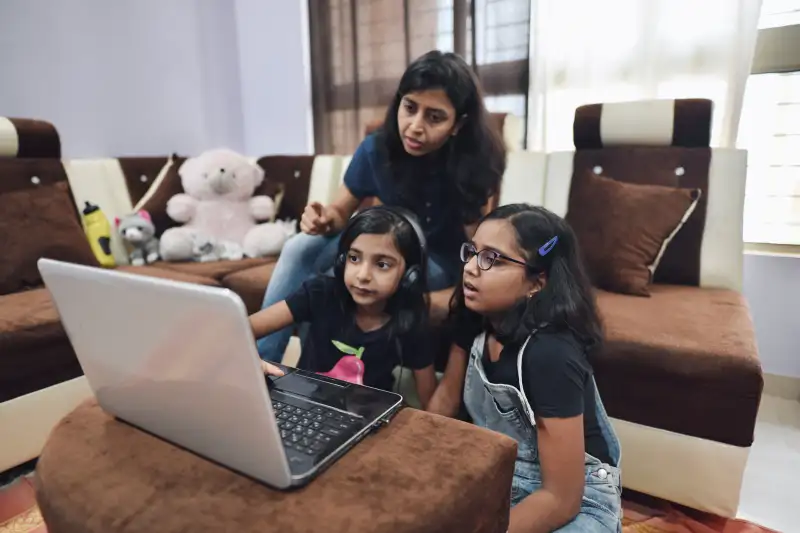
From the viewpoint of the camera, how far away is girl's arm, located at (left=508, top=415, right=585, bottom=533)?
815 mm

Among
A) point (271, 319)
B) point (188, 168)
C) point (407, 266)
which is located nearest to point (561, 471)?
point (407, 266)

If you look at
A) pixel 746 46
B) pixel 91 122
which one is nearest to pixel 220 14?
pixel 91 122

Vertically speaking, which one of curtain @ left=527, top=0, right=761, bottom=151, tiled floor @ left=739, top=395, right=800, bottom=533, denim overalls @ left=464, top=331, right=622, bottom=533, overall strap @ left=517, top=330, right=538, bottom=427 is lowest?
tiled floor @ left=739, top=395, right=800, bottom=533

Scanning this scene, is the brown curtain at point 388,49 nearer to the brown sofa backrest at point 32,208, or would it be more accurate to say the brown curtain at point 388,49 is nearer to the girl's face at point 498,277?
the brown sofa backrest at point 32,208

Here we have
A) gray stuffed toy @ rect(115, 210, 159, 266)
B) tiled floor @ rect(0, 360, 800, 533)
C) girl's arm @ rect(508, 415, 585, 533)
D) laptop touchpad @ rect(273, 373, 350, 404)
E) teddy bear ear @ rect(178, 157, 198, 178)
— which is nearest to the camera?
laptop touchpad @ rect(273, 373, 350, 404)

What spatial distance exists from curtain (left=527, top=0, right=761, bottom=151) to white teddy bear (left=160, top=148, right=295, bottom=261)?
3.77 feet

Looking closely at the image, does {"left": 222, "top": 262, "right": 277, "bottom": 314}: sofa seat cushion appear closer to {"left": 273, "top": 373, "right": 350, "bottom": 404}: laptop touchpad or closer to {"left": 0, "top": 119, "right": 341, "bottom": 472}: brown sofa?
{"left": 0, "top": 119, "right": 341, "bottom": 472}: brown sofa

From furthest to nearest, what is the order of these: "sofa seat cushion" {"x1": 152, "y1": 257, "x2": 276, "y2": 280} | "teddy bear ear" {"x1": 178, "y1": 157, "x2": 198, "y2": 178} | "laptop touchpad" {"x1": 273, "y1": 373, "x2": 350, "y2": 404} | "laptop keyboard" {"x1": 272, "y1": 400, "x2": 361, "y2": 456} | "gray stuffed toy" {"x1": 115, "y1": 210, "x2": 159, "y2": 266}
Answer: "teddy bear ear" {"x1": 178, "y1": 157, "x2": 198, "y2": 178}
"gray stuffed toy" {"x1": 115, "y1": 210, "x2": 159, "y2": 266}
"sofa seat cushion" {"x1": 152, "y1": 257, "x2": 276, "y2": 280}
"laptop touchpad" {"x1": 273, "y1": 373, "x2": 350, "y2": 404}
"laptop keyboard" {"x1": 272, "y1": 400, "x2": 361, "y2": 456}

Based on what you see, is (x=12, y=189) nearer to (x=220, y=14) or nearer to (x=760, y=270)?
(x=220, y=14)

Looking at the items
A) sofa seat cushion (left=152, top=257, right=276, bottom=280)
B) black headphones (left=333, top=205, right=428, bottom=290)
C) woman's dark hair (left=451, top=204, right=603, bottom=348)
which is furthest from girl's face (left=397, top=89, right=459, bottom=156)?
sofa seat cushion (left=152, top=257, right=276, bottom=280)

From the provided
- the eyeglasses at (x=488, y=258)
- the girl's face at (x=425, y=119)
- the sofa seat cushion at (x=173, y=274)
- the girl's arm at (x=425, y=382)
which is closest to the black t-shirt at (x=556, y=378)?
the eyeglasses at (x=488, y=258)

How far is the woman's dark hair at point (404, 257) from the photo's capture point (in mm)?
1144

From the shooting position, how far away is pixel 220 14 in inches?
116

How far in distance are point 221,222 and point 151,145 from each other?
2.53 ft
